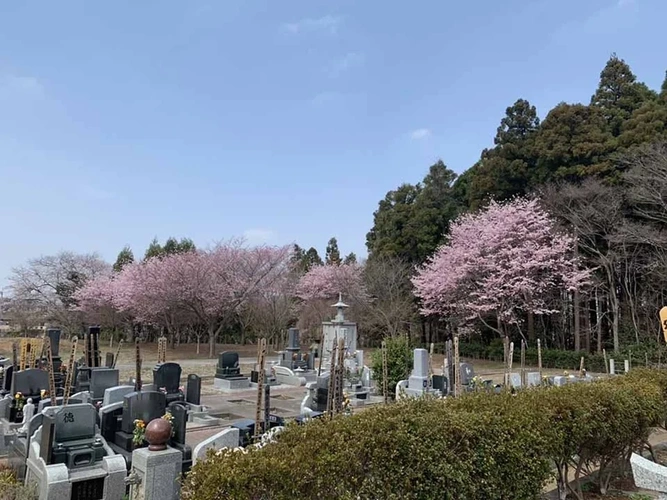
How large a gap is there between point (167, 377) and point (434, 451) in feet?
27.4

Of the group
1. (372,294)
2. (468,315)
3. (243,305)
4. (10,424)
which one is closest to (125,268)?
(243,305)

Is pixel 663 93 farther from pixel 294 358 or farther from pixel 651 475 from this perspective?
pixel 651 475

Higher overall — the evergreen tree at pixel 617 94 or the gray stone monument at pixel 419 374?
the evergreen tree at pixel 617 94

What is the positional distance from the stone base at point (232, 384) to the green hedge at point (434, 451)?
1166cm

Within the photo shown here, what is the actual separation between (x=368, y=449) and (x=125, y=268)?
33765mm

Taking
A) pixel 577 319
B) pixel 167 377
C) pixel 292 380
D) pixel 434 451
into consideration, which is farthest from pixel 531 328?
pixel 434 451

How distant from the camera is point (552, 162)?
77.2ft

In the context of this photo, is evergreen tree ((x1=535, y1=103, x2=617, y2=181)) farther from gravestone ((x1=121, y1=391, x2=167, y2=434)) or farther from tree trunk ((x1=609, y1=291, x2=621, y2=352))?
gravestone ((x1=121, y1=391, x2=167, y2=434))

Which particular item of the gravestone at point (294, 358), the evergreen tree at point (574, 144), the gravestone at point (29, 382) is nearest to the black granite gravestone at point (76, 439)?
the gravestone at point (29, 382)

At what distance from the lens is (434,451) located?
10.2 ft

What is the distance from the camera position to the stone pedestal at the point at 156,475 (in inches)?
179

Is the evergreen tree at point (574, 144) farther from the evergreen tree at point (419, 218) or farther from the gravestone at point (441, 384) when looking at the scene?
the gravestone at point (441, 384)

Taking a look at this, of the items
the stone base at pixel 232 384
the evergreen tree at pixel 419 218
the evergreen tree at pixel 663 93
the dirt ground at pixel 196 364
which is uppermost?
the evergreen tree at pixel 663 93

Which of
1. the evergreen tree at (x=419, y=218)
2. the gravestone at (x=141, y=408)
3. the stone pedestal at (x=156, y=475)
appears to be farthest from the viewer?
the evergreen tree at (x=419, y=218)
